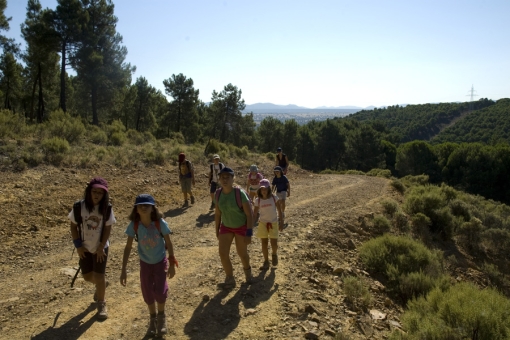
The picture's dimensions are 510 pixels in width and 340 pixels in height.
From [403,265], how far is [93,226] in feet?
21.4

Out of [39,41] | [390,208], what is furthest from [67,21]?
[390,208]

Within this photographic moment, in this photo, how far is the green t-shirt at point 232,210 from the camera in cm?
514

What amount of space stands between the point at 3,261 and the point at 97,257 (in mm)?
3999

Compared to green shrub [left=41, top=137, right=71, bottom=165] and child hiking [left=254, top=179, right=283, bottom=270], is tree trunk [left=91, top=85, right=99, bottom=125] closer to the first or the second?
green shrub [left=41, top=137, right=71, bottom=165]

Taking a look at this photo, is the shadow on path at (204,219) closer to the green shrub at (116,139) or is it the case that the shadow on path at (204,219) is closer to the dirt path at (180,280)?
the dirt path at (180,280)

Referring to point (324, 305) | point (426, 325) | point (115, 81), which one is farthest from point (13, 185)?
point (115, 81)

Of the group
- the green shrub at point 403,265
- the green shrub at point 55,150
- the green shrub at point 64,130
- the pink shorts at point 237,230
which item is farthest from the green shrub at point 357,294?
the green shrub at point 64,130

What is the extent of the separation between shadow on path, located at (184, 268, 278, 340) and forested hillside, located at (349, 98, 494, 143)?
105296 millimetres

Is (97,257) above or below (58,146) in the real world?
below

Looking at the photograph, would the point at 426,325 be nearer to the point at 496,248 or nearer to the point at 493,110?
the point at 496,248

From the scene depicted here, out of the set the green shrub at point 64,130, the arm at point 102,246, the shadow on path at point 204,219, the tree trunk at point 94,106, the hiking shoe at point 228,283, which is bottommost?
the shadow on path at point 204,219

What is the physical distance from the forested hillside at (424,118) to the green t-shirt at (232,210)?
10573 cm

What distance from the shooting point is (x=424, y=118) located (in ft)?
381

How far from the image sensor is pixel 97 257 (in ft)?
14.6
